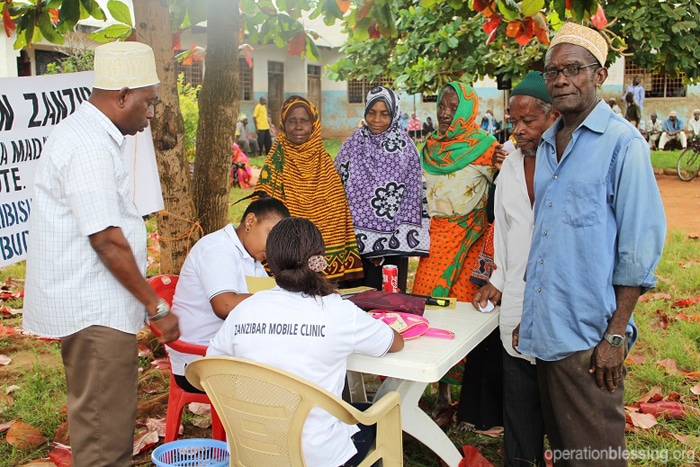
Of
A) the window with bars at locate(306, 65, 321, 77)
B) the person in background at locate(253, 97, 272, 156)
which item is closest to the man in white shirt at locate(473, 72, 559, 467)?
the person in background at locate(253, 97, 272, 156)

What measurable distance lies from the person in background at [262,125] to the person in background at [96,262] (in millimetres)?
18862

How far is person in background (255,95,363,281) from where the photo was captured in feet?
13.4

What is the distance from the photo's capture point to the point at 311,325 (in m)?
2.21

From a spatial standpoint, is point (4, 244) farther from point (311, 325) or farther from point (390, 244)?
point (311, 325)

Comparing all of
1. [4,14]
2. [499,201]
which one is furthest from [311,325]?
[4,14]

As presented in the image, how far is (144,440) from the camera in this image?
3.62 m

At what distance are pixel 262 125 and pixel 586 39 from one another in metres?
19.5

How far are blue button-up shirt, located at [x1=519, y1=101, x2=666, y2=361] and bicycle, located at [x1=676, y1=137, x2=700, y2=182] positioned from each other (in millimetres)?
13567

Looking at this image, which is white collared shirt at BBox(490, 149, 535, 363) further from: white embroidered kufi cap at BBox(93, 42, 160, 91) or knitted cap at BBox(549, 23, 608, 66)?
white embroidered kufi cap at BBox(93, 42, 160, 91)

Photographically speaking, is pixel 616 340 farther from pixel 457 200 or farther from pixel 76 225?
pixel 76 225

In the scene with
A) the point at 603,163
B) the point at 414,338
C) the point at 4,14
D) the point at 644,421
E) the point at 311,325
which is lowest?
the point at 644,421

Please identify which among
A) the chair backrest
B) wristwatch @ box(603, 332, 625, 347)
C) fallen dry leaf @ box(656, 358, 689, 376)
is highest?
wristwatch @ box(603, 332, 625, 347)

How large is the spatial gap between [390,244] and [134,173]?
5.26 ft

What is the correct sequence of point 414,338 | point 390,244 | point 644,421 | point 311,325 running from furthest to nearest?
point 390,244
point 644,421
point 414,338
point 311,325
